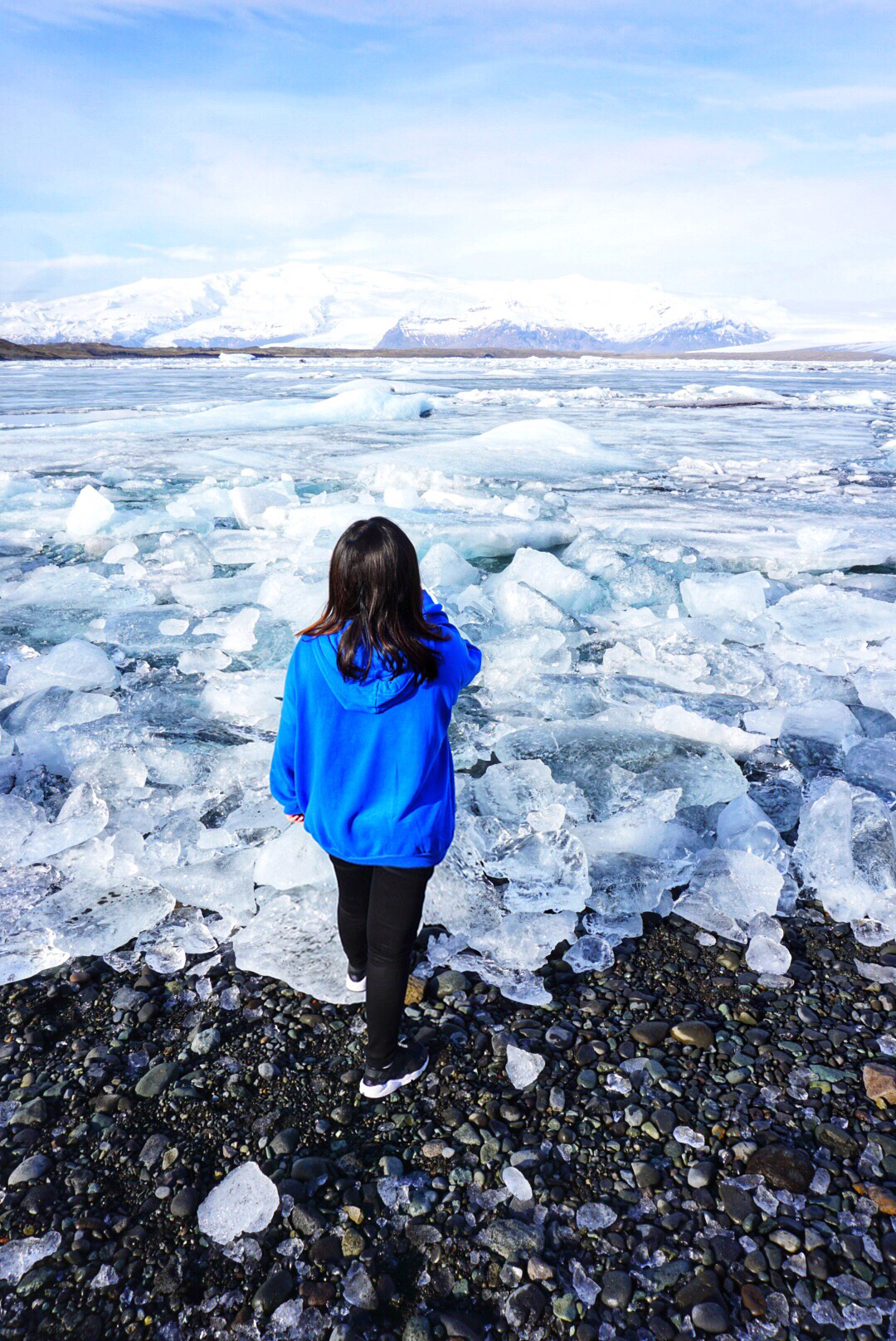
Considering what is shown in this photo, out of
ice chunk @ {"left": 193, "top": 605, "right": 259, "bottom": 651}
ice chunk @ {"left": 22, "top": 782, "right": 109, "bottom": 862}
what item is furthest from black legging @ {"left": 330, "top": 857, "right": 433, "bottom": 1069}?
ice chunk @ {"left": 193, "top": 605, "right": 259, "bottom": 651}

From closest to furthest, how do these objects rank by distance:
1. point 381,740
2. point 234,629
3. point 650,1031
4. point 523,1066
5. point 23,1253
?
point 23,1253, point 381,740, point 523,1066, point 650,1031, point 234,629

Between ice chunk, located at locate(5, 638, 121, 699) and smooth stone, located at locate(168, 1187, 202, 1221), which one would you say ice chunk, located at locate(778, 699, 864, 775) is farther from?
ice chunk, located at locate(5, 638, 121, 699)

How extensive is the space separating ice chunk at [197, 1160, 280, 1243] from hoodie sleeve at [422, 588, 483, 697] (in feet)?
3.55

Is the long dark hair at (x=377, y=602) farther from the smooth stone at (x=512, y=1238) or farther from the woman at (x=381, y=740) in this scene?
the smooth stone at (x=512, y=1238)

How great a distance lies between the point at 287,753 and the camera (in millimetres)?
1929

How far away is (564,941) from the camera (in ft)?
7.77

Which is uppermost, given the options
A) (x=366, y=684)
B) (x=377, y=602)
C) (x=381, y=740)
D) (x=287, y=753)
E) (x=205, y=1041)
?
(x=377, y=602)

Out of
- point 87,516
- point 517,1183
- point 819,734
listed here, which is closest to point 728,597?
point 819,734

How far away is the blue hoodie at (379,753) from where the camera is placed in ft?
5.78

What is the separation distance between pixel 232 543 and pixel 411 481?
3.19 metres

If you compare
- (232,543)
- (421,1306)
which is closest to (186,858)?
(421,1306)

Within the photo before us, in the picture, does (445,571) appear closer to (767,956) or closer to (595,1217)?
(767,956)

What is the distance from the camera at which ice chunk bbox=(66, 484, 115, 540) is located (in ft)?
22.4

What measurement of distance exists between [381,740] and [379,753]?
3 centimetres
